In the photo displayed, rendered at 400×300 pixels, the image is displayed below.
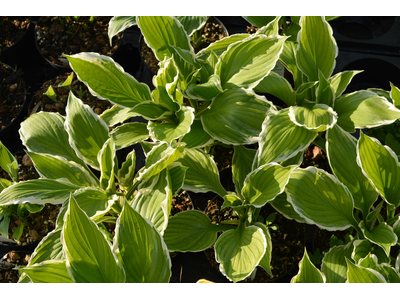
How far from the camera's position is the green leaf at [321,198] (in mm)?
993

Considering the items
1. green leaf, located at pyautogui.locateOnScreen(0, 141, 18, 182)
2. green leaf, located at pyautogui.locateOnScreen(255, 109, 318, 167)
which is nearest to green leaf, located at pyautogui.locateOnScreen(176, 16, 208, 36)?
green leaf, located at pyautogui.locateOnScreen(255, 109, 318, 167)

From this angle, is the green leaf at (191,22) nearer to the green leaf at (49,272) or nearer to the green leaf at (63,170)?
the green leaf at (63,170)

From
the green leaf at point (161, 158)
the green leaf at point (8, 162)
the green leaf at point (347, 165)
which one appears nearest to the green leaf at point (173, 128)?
the green leaf at point (161, 158)

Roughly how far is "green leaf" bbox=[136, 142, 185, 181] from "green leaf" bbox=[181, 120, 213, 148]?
123mm

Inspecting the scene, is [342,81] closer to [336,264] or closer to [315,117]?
[315,117]

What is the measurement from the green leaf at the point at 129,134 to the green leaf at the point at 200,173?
14cm

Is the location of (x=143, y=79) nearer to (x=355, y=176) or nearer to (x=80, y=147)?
(x=80, y=147)

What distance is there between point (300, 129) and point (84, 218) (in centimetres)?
66

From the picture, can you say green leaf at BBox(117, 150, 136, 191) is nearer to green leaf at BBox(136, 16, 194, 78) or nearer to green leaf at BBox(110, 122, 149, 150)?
green leaf at BBox(110, 122, 149, 150)

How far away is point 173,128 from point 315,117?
0.41m

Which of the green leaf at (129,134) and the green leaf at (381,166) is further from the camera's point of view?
the green leaf at (129,134)

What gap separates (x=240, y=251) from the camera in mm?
972

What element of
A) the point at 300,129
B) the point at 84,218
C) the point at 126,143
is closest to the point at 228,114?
the point at 300,129

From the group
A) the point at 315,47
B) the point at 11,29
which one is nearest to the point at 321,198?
the point at 315,47
